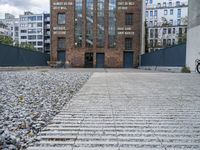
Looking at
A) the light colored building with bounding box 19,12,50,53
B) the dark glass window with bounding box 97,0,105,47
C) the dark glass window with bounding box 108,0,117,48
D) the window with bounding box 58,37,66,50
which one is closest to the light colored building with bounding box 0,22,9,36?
the light colored building with bounding box 19,12,50,53

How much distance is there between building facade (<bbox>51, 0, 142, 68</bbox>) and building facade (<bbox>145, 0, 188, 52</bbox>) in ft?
111

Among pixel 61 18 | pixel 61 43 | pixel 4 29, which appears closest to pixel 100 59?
pixel 61 43

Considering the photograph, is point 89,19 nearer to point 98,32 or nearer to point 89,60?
point 98,32

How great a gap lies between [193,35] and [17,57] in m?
14.7

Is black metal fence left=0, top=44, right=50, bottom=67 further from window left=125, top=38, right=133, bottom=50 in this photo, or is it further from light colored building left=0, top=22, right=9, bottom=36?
light colored building left=0, top=22, right=9, bottom=36

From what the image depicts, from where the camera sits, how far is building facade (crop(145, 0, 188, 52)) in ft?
234

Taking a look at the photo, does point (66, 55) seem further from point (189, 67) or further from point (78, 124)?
point (78, 124)

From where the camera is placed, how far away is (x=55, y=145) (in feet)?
8.64

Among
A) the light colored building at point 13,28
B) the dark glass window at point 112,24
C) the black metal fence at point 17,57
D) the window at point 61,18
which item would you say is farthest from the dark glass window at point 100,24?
the light colored building at point 13,28

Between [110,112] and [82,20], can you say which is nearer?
[110,112]

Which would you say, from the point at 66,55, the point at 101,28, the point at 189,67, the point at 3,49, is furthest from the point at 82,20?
the point at 189,67

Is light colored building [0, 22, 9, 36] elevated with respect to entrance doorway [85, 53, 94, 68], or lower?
elevated

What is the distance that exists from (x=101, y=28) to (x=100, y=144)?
108 feet

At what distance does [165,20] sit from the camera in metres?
74.9
